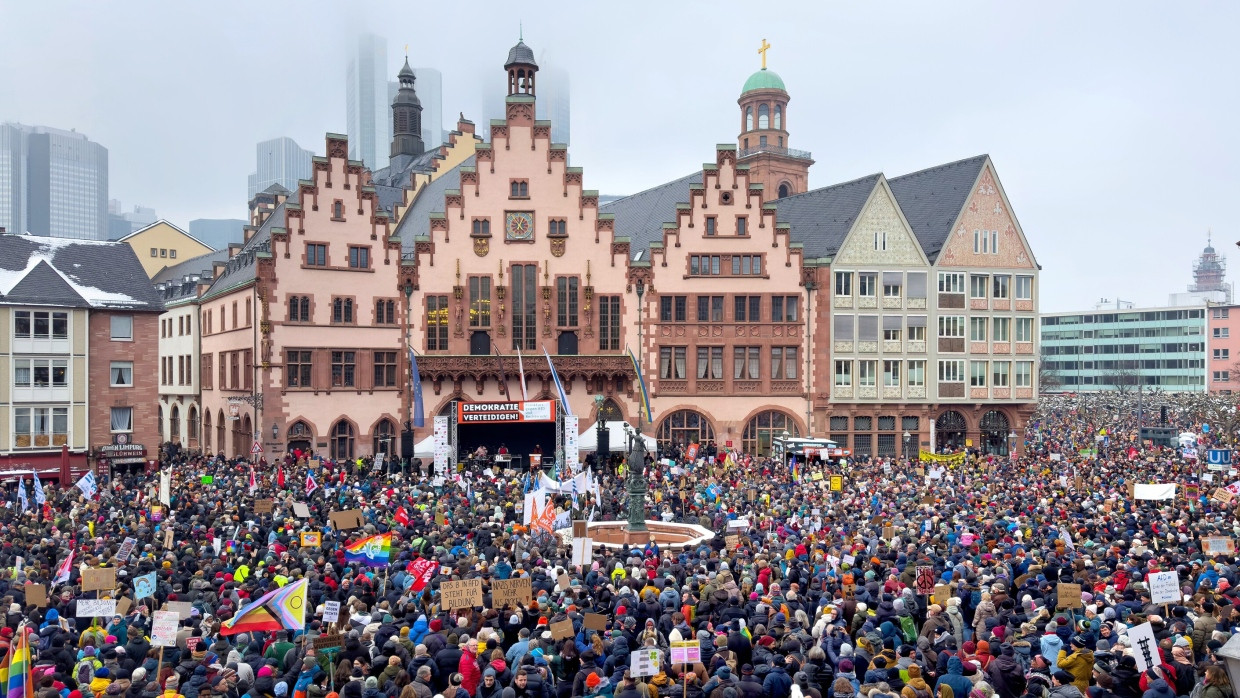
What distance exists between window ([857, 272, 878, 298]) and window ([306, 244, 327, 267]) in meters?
29.2

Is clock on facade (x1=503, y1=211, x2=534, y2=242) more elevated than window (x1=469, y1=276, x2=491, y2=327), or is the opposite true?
clock on facade (x1=503, y1=211, x2=534, y2=242)

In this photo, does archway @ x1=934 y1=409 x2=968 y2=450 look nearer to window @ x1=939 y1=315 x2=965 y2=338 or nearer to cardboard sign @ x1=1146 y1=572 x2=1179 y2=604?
window @ x1=939 y1=315 x2=965 y2=338

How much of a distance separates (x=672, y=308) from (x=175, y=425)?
1481 inches

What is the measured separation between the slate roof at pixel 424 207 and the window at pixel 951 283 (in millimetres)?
28523

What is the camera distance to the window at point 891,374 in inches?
2233

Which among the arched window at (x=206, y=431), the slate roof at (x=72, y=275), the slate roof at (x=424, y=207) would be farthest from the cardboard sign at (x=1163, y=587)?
the arched window at (x=206, y=431)

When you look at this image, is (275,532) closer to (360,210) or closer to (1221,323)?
(360,210)

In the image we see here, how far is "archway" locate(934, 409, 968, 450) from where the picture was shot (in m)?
57.7

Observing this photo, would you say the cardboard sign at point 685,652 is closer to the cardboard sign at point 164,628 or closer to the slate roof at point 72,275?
the cardboard sign at point 164,628

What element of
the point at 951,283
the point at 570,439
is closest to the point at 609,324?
the point at 570,439

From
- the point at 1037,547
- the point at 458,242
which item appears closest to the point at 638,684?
the point at 1037,547

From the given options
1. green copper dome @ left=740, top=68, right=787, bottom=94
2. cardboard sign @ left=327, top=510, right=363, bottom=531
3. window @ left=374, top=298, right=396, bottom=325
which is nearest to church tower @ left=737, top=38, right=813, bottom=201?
green copper dome @ left=740, top=68, right=787, bottom=94

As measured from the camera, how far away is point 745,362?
56062 millimetres

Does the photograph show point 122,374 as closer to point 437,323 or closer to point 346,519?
point 437,323
